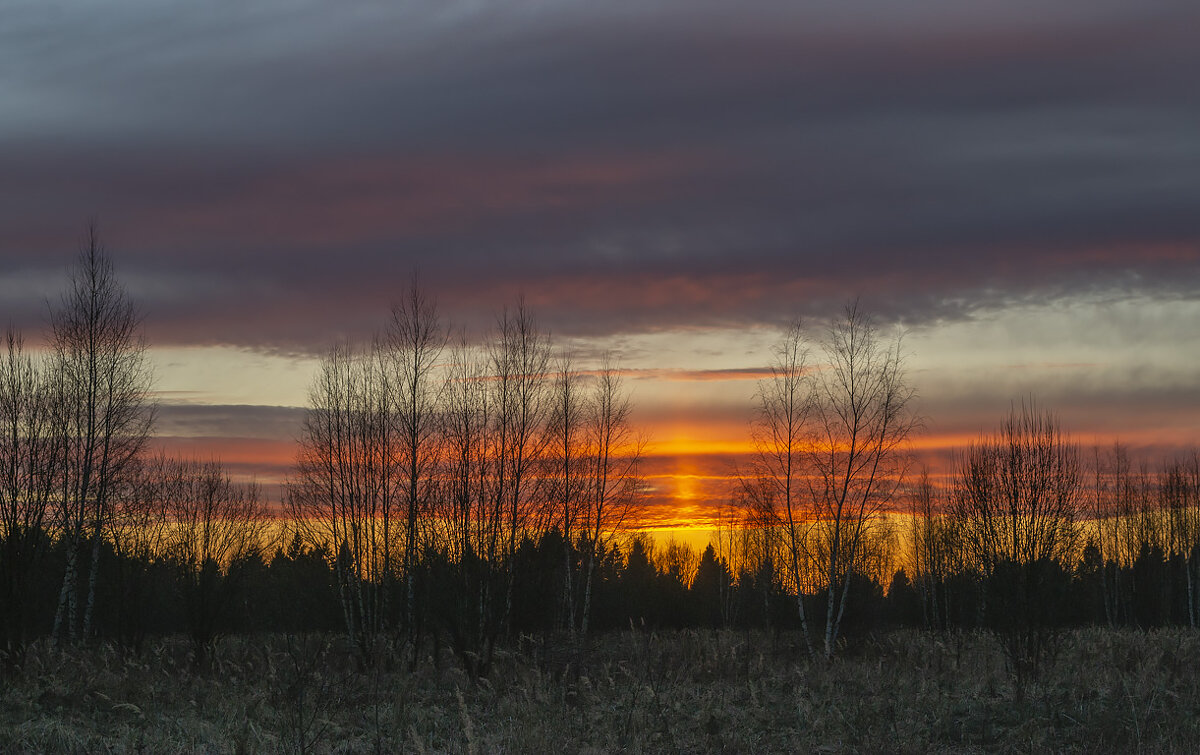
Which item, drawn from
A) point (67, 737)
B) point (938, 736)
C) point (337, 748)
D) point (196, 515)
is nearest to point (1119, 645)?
point (938, 736)

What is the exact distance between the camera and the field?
499 inches

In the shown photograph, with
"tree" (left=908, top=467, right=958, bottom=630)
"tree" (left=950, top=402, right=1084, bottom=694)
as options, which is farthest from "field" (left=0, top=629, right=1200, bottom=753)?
"tree" (left=908, top=467, right=958, bottom=630)

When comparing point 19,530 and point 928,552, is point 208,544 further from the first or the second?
point 928,552

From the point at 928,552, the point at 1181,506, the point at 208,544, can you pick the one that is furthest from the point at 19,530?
the point at 1181,506

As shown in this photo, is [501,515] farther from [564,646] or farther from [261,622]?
[261,622]

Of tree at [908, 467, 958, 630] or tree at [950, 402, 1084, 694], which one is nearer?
tree at [950, 402, 1084, 694]

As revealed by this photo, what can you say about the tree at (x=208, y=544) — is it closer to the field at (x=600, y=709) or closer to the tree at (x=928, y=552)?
the field at (x=600, y=709)

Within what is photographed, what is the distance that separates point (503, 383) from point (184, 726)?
564 inches

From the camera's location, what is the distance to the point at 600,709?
603 inches

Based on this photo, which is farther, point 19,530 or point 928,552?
point 928,552

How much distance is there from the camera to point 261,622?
125ft

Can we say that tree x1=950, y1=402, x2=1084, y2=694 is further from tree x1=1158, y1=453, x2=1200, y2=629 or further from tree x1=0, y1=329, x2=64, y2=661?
tree x1=1158, y1=453, x2=1200, y2=629

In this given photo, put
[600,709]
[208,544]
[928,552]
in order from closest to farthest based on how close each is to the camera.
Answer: [600,709], [208,544], [928,552]

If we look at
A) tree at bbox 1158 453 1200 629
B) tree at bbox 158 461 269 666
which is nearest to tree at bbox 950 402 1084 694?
tree at bbox 158 461 269 666
